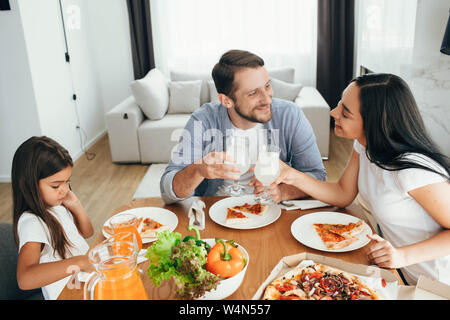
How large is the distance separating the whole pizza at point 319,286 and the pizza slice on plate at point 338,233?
0.21m

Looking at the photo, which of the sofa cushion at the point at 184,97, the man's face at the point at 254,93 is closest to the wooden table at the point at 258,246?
the man's face at the point at 254,93

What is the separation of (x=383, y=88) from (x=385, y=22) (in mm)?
2813

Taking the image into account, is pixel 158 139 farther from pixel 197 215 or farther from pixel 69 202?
pixel 197 215

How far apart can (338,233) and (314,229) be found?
0.28 feet

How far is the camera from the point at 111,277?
0.79m

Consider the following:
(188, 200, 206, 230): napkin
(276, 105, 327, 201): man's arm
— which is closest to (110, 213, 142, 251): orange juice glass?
(188, 200, 206, 230): napkin

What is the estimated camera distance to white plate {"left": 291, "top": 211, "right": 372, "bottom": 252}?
125 cm

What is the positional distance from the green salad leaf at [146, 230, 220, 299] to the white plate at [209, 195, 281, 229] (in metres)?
0.46

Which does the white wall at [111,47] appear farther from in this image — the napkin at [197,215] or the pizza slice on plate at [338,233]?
the pizza slice on plate at [338,233]

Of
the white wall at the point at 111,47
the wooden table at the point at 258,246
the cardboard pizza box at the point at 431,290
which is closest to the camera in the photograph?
the cardboard pizza box at the point at 431,290

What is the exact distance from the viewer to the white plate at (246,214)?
4.59ft

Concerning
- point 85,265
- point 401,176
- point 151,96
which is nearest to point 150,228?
point 85,265
